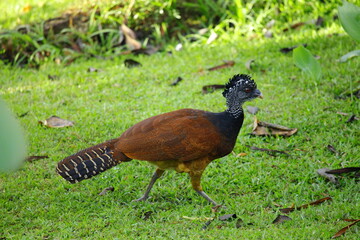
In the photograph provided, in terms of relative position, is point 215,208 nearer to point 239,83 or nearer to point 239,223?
point 239,223

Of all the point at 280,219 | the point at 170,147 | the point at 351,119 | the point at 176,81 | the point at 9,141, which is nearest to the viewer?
the point at 9,141

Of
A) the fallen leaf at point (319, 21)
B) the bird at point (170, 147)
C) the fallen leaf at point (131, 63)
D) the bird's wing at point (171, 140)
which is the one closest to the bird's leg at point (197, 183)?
the bird at point (170, 147)

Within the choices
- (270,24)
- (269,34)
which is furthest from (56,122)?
(270,24)

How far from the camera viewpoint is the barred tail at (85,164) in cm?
379

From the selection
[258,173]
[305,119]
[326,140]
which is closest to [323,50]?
[305,119]

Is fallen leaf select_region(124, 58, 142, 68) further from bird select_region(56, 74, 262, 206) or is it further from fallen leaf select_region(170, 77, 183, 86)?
bird select_region(56, 74, 262, 206)

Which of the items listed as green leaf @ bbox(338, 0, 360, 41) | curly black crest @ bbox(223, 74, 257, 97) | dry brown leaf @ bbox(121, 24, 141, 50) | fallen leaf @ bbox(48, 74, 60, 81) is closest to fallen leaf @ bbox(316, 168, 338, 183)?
curly black crest @ bbox(223, 74, 257, 97)

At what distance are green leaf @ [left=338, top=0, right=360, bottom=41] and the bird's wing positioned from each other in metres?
1.91

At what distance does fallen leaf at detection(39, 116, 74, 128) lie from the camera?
550 centimetres

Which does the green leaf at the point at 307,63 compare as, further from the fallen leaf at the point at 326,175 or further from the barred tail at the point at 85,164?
the barred tail at the point at 85,164

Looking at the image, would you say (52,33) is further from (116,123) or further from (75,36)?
(116,123)

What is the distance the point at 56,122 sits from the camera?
5.58 m

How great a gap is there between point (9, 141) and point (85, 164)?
3.19 m

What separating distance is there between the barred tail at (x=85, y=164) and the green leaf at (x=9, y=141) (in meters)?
3.15
